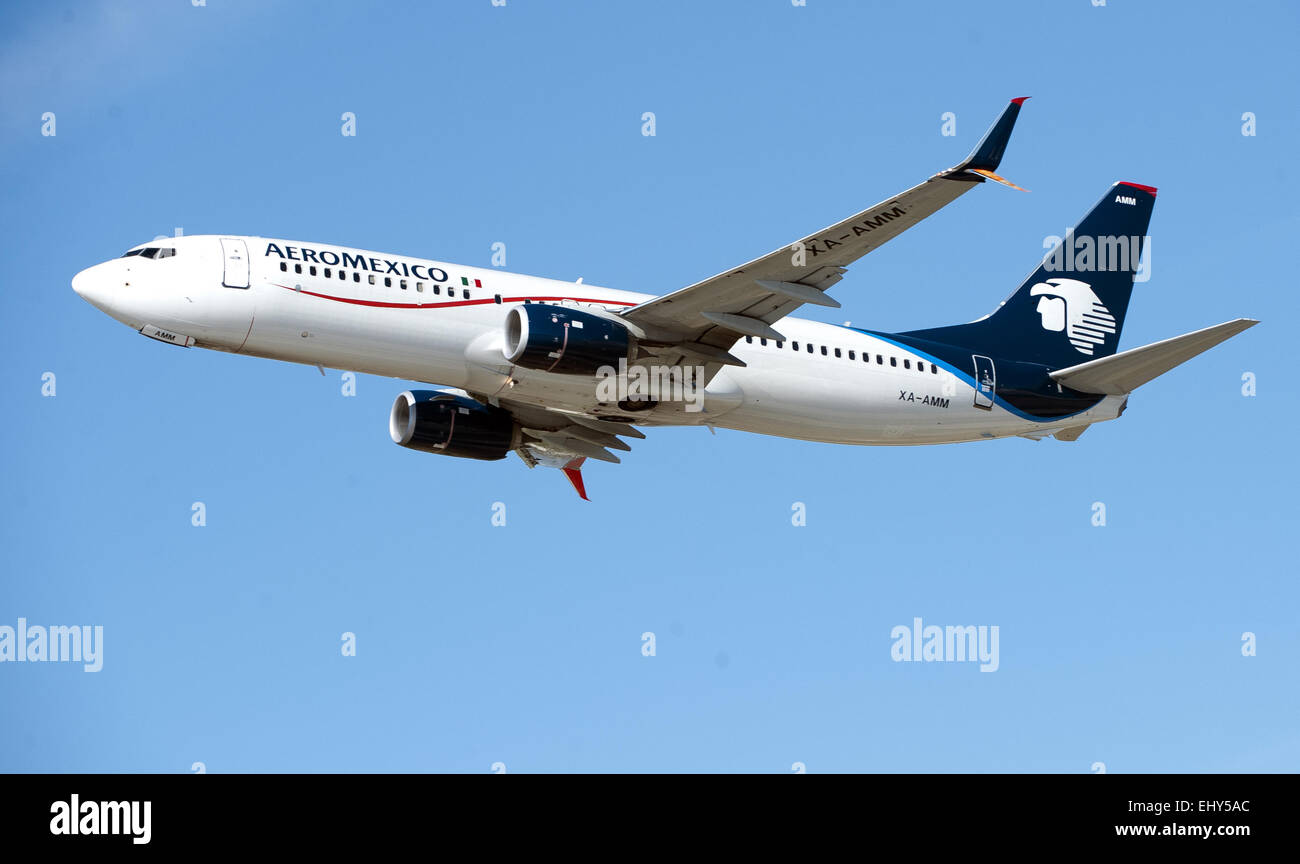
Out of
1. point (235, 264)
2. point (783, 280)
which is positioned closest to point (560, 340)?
point (783, 280)

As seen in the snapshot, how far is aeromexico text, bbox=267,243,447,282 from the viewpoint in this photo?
38.3 m

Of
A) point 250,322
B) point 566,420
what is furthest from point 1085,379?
point 250,322

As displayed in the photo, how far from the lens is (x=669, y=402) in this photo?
4062 cm

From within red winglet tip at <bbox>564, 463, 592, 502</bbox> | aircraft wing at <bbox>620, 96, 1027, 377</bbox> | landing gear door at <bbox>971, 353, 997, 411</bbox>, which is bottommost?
red winglet tip at <bbox>564, 463, 592, 502</bbox>

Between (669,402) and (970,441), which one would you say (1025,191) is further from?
(970,441)

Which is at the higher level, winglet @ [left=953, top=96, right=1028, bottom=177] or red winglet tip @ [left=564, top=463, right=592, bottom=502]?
winglet @ [left=953, top=96, right=1028, bottom=177]

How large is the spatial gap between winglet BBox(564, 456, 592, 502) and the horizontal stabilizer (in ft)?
47.7

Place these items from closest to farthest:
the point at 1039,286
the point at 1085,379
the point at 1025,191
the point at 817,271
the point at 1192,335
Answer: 1. the point at 1025,191
2. the point at 817,271
3. the point at 1192,335
4. the point at 1085,379
5. the point at 1039,286

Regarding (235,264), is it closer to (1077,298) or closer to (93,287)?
(93,287)

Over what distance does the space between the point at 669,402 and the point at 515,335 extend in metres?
4.91

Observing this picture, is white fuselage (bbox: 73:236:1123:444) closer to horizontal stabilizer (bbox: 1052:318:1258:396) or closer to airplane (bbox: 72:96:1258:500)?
airplane (bbox: 72:96:1258:500)

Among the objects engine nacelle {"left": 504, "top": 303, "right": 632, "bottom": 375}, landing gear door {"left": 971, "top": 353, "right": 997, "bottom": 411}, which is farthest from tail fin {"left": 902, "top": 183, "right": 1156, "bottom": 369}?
engine nacelle {"left": 504, "top": 303, "right": 632, "bottom": 375}

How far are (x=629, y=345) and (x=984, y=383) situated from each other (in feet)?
38.2

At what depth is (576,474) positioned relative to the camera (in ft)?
158
